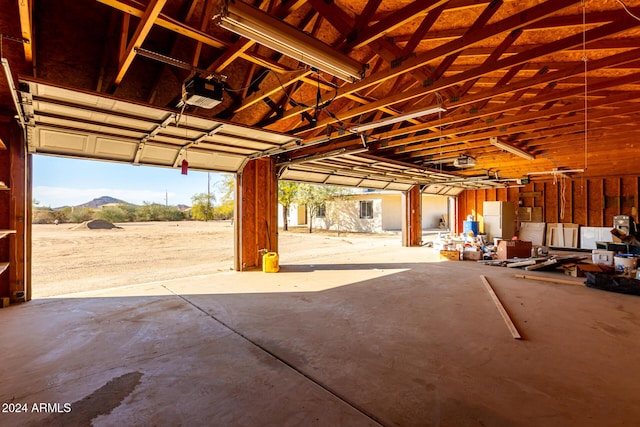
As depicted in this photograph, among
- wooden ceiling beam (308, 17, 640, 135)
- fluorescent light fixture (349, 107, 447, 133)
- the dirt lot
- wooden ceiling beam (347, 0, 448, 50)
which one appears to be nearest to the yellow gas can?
the dirt lot

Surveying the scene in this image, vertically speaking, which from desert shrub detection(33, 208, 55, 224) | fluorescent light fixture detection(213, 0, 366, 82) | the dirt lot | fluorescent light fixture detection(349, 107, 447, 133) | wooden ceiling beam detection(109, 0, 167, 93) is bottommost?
the dirt lot

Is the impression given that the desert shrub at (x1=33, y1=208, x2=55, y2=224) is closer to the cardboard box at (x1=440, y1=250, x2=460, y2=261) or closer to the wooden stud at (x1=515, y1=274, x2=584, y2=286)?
the cardboard box at (x1=440, y1=250, x2=460, y2=261)

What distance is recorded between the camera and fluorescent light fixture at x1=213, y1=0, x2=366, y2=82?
1.93 meters

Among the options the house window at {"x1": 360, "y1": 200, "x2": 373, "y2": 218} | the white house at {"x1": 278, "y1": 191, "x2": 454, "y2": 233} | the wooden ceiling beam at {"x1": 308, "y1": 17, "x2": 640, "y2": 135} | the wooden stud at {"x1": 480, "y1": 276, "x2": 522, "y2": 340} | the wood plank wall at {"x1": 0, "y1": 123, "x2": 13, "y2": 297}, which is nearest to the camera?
the wooden ceiling beam at {"x1": 308, "y1": 17, "x2": 640, "y2": 135}

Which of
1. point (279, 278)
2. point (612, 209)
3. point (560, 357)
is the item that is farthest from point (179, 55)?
point (612, 209)

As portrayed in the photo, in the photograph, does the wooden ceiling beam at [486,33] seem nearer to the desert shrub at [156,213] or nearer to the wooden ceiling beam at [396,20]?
the wooden ceiling beam at [396,20]

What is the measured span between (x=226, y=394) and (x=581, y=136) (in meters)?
8.45

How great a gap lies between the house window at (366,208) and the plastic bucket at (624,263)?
14.8m

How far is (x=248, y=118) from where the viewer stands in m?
5.21

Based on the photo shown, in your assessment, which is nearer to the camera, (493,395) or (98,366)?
(493,395)

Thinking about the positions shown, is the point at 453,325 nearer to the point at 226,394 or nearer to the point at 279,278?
the point at 226,394

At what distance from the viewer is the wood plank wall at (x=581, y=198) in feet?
36.8

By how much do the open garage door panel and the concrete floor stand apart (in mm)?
2680

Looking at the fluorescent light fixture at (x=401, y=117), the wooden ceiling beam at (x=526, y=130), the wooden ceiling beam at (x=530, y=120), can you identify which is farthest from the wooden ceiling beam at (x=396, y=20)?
the wooden ceiling beam at (x=526, y=130)
